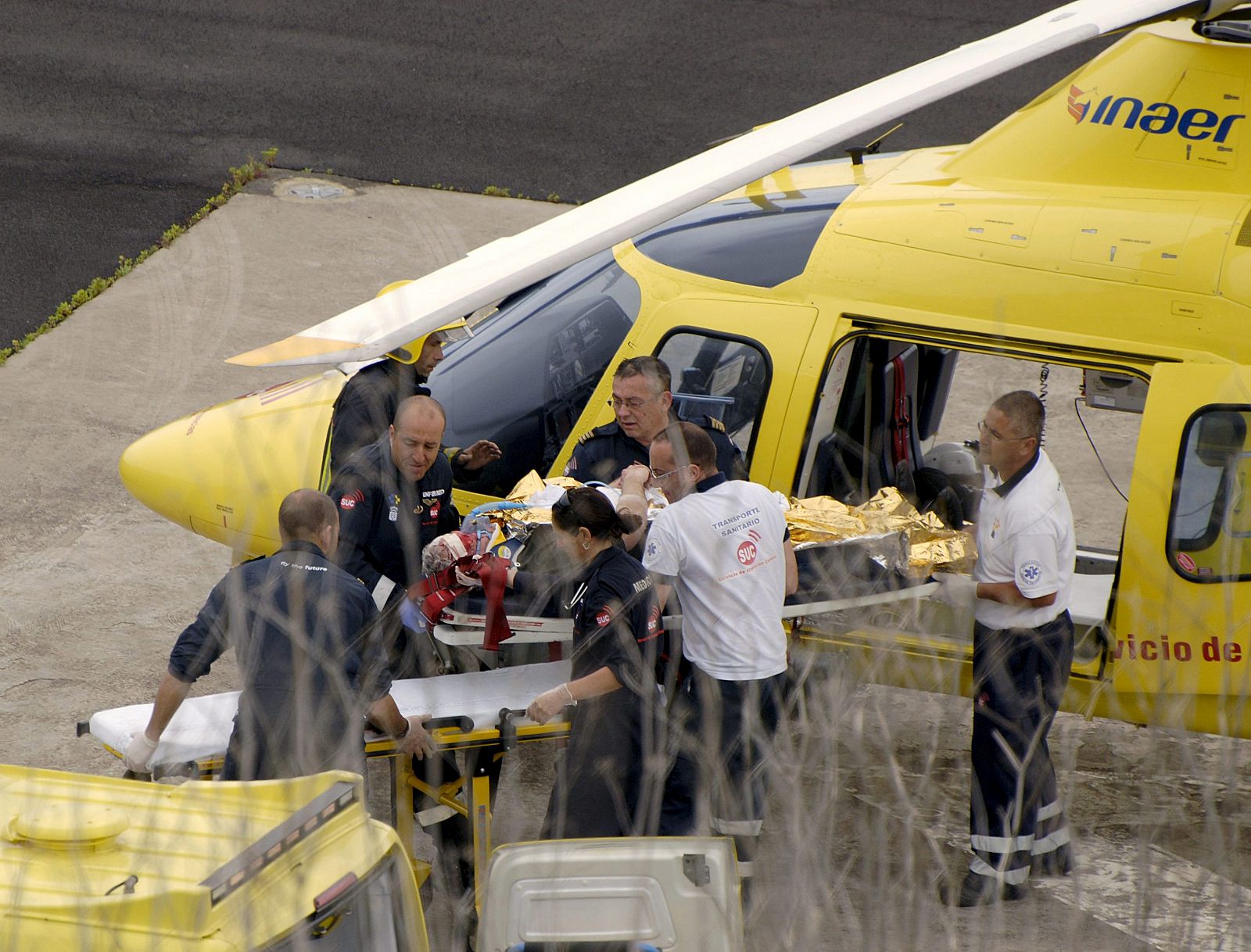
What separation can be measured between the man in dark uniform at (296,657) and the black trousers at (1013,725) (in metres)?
2.02

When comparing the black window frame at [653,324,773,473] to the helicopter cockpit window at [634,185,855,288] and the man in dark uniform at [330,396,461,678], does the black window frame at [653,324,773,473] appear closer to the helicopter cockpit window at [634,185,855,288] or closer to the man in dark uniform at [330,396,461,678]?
the helicopter cockpit window at [634,185,855,288]

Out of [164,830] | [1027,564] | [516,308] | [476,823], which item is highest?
[516,308]

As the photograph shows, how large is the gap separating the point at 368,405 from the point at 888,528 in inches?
83.1

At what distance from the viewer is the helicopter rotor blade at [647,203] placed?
4.01m

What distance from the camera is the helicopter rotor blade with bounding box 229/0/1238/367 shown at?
4012 mm

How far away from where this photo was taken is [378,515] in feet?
16.8

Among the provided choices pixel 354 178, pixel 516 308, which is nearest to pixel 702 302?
pixel 516 308

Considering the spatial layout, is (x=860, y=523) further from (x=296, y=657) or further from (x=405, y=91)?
(x=405, y=91)

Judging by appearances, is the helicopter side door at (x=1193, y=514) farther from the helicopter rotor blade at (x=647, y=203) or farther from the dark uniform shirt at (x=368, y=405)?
Answer: the dark uniform shirt at (x=368, y=405)

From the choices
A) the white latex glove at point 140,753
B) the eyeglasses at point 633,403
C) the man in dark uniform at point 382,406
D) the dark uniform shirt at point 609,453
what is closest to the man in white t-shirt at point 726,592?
the eyeglasses at point 633,403

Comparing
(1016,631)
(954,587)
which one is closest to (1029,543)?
(1016,631)

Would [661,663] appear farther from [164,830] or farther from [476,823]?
[164,830]

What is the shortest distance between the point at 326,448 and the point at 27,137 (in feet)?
27.8

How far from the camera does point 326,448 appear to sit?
590cm
